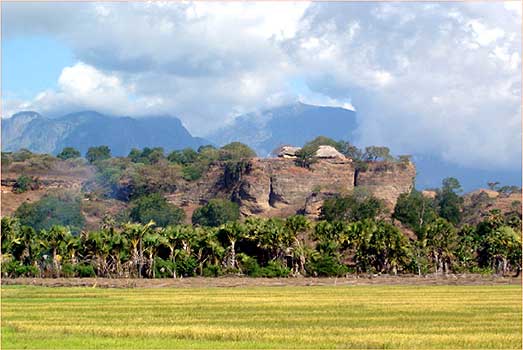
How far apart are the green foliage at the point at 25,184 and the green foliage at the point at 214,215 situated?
121ft

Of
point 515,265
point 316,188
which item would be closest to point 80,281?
point 515,265

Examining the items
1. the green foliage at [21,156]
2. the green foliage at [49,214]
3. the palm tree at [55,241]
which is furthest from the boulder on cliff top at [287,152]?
→ the palm tree at [55,241]

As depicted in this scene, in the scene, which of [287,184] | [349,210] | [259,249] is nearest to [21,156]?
[287,184]

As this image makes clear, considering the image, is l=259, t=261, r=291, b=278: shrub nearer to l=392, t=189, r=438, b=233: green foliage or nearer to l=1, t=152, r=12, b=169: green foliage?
l=392, t=189, r=438, b=233: green foliage

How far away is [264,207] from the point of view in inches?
6033

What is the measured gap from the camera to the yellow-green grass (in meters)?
31.0

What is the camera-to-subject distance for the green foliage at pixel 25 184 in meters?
159

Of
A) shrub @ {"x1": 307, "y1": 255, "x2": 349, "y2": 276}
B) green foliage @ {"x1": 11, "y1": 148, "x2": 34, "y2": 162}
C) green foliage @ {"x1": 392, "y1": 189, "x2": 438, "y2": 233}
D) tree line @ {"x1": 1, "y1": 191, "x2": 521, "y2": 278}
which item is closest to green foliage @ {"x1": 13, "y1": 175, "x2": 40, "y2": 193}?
green foliage @ {"x1": 11, "y1": 148, "x2": 34, "y2": 162}

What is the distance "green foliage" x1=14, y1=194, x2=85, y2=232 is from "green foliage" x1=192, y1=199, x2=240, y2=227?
17952 mm

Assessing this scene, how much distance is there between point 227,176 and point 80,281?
292 ft

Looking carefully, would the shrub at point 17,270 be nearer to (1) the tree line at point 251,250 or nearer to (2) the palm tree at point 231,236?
(1) the tree line at point 251,250

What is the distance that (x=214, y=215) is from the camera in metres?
137

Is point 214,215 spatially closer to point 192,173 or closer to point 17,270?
point 192,173

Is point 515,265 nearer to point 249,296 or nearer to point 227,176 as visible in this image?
point 249,296
